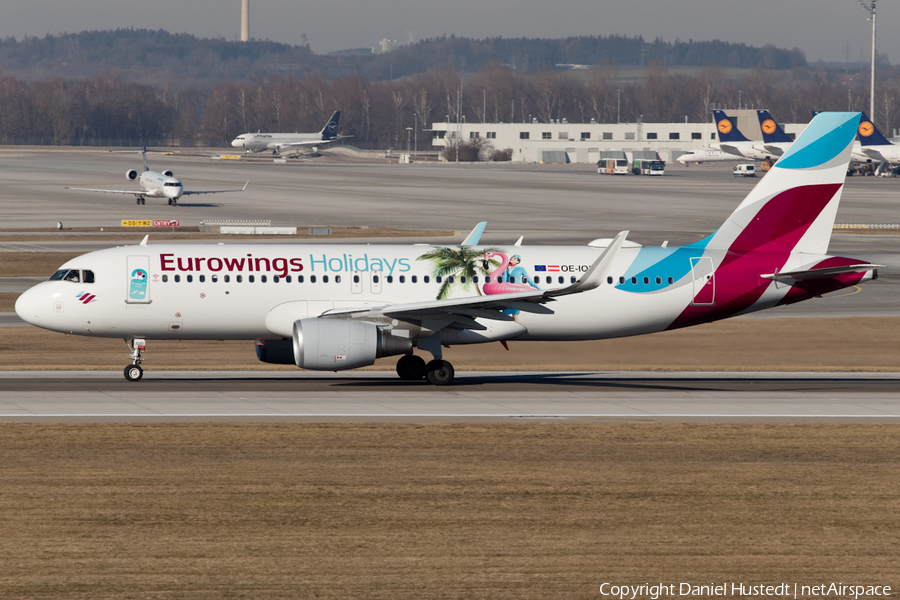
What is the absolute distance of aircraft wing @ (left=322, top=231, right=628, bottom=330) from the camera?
32.2 m

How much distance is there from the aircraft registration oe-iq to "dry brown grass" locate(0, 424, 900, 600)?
6743 mm

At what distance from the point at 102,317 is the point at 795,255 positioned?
2179 centimetres

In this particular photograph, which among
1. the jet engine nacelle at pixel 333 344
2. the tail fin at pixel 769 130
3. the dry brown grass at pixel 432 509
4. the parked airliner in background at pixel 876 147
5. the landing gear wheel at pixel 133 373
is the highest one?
the tail fin at pixel 769 130

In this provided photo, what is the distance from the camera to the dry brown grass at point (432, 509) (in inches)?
633

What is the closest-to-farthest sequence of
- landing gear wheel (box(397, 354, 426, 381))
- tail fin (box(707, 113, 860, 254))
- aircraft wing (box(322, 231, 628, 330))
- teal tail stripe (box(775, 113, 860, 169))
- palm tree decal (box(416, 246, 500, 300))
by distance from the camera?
aircraft wing (box(322, 231, 628, 330)), palm tree decal (box(416, 246, 500, 300)), landing gear wheel (box(397, 354, 426, 381)), tail fin (box(707, 113, 860, 254)), teal tail stripe (box(775, 113, 860, 169))

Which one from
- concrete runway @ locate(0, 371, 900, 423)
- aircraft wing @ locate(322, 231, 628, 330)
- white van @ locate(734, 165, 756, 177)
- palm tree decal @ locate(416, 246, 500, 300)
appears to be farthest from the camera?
white van @ locate(734, 165, 756, 177)

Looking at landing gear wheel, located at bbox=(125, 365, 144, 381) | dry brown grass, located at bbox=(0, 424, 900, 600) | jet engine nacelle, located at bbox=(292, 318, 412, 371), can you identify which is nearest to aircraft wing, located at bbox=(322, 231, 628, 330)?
jet engine nacelle, located at bbox=(292, 318, 412, 371)

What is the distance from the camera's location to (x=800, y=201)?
1459 inches

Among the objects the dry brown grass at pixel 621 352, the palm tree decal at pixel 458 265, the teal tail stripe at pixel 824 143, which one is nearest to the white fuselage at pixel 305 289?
the palm tree decal at pixel 458 265

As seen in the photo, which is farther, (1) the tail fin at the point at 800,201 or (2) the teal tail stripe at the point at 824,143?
(2) the teal tail stripe at the point at 824,143

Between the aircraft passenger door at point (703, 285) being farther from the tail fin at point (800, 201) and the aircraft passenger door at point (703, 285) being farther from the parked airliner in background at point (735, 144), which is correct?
the parked airliner in background at point (735, 144)

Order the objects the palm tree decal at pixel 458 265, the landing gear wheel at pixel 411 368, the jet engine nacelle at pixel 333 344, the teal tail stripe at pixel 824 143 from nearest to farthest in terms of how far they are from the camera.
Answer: the jet engine nacelle at pixel 333 344 < the palm tree decal at pixel 458 265 < the landing gear wheel at pixel 411 368 < the teal tail stripe at pixel 824 143

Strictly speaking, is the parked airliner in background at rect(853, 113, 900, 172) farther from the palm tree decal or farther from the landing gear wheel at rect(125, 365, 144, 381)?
the landing gear wheel at rect(125, 365, 144, 381)

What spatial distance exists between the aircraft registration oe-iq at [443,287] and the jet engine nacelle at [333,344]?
4cm
